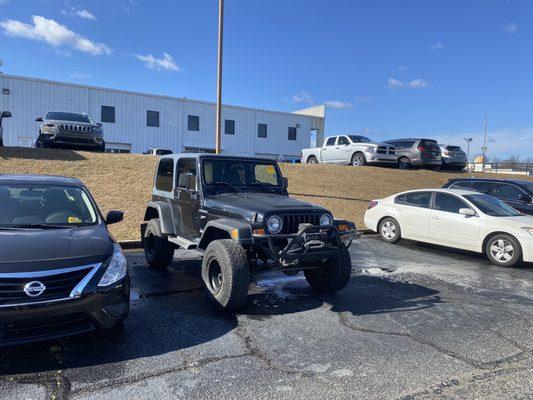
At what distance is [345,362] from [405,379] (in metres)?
0.52

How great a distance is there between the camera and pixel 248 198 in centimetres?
558

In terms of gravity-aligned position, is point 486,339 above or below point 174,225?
below

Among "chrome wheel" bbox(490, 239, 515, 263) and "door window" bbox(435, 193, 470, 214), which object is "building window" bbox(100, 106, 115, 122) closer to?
"door window" bbox(435, 193, 470, 214)

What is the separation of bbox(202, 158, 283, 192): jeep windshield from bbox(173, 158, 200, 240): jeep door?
227 mm

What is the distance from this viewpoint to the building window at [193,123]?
1321 inches

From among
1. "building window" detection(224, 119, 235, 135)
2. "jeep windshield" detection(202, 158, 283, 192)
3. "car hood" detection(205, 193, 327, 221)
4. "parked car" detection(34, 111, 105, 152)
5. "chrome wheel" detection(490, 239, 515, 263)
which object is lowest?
"chrome wheel" detection(490, 239, 515, 263)

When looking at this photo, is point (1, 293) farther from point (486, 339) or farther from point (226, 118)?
point (226, 118)

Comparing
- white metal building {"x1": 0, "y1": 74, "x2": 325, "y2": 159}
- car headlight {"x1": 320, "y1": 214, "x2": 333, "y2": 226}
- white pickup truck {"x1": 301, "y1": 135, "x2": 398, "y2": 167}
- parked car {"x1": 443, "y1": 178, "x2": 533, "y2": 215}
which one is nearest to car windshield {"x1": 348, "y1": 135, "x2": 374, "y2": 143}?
white pickup truck {"x1": 301, "y1": 135, "x2": 398, "y2": 167}

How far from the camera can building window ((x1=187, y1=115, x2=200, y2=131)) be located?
33556mm

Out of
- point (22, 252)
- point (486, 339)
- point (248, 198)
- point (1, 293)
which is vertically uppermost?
point (248, 198)

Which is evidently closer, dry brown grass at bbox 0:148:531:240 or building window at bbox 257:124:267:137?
dry brown grass at bbox 0:148:531:240

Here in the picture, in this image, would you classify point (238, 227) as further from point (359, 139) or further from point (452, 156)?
point (452, 156)

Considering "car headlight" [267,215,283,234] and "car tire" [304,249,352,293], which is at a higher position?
"car headlight" [267,215,283,234]

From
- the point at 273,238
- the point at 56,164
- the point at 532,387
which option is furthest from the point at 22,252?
the point at 56,164
